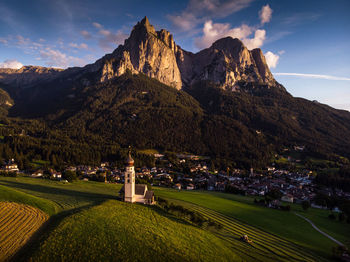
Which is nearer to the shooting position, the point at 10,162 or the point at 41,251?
the point at 41,251

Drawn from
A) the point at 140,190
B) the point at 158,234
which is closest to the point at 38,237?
the point at 158,234

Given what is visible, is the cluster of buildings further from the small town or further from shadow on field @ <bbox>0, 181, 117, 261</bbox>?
shadow on field @ <bbox>0, 181, 117, 261</bbox>

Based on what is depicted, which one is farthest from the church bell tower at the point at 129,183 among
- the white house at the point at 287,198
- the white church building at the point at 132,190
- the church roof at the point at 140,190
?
the white house at the point at 287,198

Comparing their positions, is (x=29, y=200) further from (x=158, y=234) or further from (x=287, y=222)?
(x=287, y=222)

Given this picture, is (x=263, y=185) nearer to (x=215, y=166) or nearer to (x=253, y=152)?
(x=215, y=166)

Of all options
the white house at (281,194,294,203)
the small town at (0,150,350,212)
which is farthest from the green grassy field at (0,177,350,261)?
the white house at (281,194,294,203)

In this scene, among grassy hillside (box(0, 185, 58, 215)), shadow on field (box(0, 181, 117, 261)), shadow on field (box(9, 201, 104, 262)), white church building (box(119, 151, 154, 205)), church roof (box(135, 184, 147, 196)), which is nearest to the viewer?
shadow on field (box(9, 201, 104, 262))

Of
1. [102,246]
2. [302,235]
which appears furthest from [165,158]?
[102,246]
